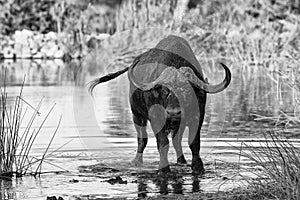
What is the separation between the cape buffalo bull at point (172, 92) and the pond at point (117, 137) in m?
0.45

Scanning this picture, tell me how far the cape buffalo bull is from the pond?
445 millimetres

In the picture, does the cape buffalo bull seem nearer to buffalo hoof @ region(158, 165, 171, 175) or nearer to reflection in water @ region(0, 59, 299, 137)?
buffalo hoof @ region(158, 165, 171, 175)

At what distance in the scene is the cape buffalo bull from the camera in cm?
1057

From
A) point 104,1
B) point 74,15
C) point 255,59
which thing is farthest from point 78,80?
point 104,1

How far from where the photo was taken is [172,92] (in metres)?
10.5

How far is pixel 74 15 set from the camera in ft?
129

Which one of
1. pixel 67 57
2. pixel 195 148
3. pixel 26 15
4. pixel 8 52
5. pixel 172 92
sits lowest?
pixel 195 148

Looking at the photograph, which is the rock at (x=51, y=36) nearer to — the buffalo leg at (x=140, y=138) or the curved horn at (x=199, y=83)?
the buffalo leg at (x=140, y=138)

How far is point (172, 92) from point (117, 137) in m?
3.74

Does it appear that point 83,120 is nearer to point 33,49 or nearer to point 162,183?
point 162,183

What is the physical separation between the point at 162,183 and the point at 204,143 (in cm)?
353

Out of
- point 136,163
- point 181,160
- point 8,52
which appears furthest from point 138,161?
point 8,52

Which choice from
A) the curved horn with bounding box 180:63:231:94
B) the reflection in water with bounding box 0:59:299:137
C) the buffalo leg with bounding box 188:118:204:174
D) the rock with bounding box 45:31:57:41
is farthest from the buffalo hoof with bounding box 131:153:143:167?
the rock with bounding box 45:31:57:41

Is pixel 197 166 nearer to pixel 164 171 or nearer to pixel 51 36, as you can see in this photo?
pixel 164 171
